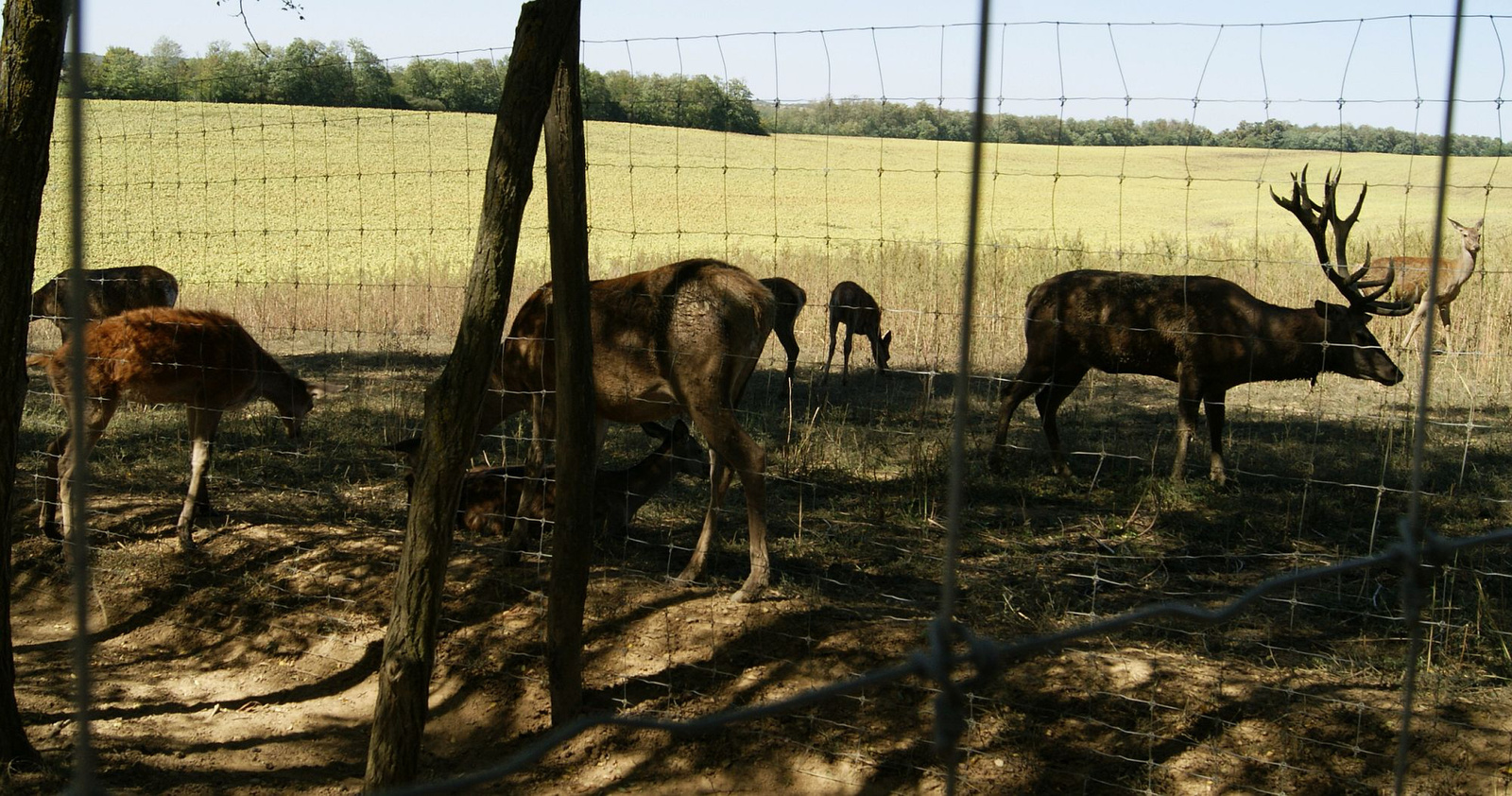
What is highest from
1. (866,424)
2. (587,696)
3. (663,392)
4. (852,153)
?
(852,153)

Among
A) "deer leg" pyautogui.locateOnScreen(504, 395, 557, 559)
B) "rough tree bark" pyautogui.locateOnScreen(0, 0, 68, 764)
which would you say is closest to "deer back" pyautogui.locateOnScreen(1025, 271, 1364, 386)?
"deer leg" pyautogui.locateOnScreen(504, 395, 557, 559)

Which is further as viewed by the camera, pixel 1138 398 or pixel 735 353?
pixel 1138 398

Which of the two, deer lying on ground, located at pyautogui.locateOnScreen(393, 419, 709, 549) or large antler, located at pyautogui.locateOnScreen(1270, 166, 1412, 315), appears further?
large antler, located at pyautogui.locateOnScreen(1270, 166, 1412, 315)

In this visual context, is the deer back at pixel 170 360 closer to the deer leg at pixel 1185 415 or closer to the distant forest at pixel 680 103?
the distant forest at pixel 680 103

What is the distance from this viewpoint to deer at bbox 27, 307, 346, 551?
7344 mm

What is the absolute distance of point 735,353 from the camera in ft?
21.8

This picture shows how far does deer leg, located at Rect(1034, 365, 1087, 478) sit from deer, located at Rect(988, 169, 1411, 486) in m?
0.02

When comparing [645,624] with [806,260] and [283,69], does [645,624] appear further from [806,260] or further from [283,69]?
[806,260]

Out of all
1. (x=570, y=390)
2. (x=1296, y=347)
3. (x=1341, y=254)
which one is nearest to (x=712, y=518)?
(x=570, y=390)

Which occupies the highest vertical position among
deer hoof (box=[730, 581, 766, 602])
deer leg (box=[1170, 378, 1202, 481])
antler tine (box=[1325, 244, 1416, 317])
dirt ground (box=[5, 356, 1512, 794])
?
antler tine (box=[1325, 244, 1416, 317])

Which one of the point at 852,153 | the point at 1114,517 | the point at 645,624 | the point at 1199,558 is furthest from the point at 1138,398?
the point at 852,153

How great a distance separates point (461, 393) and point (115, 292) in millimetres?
9730

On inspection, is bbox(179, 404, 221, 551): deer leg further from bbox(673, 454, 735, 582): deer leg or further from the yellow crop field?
the yellow crop field

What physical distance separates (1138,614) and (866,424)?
8679mm
